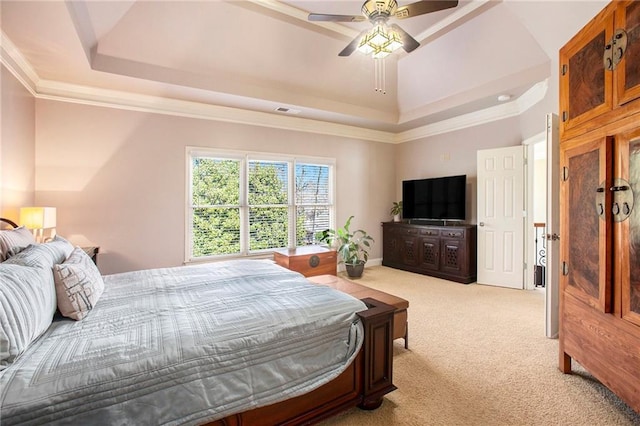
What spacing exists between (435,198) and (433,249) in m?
0.90

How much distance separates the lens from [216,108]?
4543mm

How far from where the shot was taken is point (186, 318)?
157 centimetres

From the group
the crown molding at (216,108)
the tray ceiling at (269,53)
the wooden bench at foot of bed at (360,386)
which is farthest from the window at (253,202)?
the wooden bench at foot of bed at (360,386)

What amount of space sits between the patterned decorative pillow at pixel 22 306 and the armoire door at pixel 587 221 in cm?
290

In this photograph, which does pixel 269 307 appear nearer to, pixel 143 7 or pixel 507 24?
pixel 143 7

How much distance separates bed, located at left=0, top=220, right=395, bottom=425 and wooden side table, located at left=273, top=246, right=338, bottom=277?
6.95 ft

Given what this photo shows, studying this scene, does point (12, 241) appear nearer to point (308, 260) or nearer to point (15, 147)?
point (15, 147)

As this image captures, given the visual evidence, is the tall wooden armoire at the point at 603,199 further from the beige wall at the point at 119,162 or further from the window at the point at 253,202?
the window at the point at 253,202

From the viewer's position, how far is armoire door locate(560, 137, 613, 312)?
1.79 meters

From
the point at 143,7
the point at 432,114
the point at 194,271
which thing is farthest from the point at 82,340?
the point at 432,114

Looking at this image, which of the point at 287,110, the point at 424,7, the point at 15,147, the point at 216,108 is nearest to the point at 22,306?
the point at 15,147

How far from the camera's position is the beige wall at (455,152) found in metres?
4.81

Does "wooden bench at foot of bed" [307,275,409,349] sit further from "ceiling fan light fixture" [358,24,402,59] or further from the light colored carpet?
"ceiling fan light fixture" [358,24,402,59]

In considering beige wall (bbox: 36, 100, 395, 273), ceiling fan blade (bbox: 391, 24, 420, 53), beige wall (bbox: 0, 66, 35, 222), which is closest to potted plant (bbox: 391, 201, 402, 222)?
beige wall (bbox: 36, 100, 395, 273)
